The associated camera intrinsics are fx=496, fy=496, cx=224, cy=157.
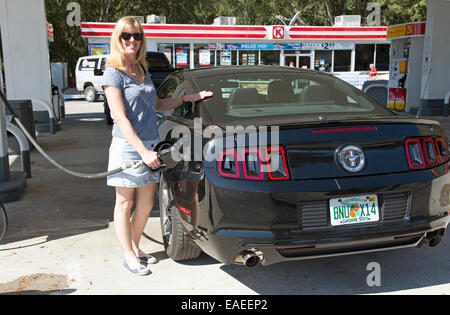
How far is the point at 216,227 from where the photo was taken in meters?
3.21

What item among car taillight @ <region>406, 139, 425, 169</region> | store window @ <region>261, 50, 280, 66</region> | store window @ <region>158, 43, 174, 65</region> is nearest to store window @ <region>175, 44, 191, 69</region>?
store window @ <region>158, 43, 174, 65</region>

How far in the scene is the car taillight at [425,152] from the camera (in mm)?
3422

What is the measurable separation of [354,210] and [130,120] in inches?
69.6

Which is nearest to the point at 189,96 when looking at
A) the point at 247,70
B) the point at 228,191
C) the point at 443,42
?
the point at 247,70

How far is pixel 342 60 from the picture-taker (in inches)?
1170

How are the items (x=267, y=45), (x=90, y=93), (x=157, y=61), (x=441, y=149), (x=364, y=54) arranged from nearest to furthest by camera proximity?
(x=441, y=149) → (x=157, y=61) → (x=90, y=93) → (x=267, y=45) → (x=364, y=54)

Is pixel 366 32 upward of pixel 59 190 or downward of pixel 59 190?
upward

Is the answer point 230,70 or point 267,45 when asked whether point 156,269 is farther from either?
point 267,45

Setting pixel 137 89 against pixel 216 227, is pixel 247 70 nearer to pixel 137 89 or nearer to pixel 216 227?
pixel 137 89

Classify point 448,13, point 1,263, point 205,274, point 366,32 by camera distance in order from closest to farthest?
point 205,274 < point 1,263 < point 448,13 < point 366,32

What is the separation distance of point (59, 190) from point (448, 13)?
13125 millimetres
